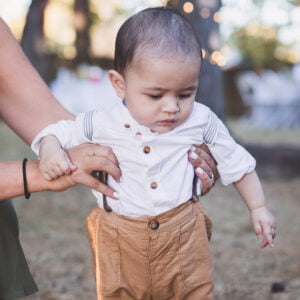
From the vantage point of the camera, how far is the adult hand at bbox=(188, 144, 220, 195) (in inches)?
73.7

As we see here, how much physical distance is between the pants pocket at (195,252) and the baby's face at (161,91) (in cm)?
38

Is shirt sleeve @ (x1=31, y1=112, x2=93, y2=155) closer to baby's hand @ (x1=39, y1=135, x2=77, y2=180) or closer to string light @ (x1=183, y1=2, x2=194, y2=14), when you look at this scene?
baby's hand @ (x1=39, y1=135, x2=77, y2=180)

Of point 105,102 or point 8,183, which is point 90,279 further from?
point 105,102

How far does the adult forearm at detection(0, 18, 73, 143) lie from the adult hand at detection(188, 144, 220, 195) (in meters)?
0.64

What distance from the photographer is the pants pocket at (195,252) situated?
184 cm

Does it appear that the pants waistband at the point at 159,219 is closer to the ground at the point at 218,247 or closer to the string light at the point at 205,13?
the ground at the point at 218,247

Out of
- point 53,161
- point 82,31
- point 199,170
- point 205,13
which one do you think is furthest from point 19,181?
point 82,31

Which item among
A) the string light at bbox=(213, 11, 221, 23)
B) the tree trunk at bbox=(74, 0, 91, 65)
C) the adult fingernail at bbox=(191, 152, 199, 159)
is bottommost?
the tree trunk at bbox=(74, 0, 91, 65)

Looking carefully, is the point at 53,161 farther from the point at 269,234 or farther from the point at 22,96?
the point at 269,234

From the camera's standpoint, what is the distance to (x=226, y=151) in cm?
192

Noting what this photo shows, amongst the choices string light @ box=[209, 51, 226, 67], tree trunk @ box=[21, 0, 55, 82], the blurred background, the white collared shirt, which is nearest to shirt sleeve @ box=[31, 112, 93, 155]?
the white collared shirt

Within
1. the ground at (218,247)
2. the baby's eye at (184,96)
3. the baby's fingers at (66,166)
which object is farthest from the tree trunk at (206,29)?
the baby's fingers at (66,166)

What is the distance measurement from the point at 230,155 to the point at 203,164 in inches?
4.9

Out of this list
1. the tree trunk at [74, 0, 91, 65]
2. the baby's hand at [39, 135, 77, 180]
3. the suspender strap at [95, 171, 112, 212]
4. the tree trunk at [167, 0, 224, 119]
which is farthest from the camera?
the tree trunk at [74, 0, 91, 65]
